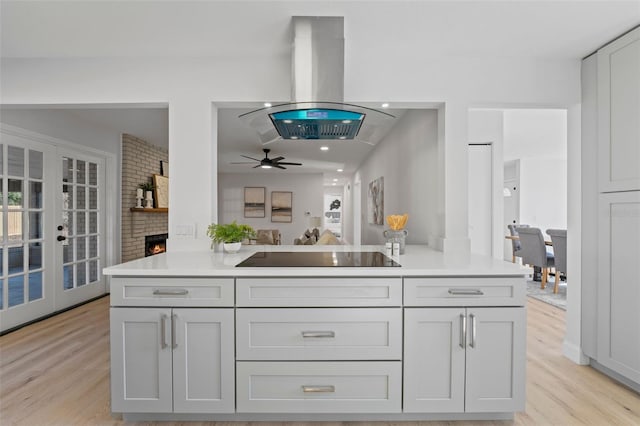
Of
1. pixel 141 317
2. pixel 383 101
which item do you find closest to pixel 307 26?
pixel 383 101

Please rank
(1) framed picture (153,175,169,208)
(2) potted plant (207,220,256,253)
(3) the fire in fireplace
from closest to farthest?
(2) potted plant (207,220,256,253), (3) the fire in fireplace, (1) framed picture (153,175,169,208)

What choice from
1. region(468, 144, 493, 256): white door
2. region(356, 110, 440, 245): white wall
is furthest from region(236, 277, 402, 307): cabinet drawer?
region(468, 144, 493, 256): white door

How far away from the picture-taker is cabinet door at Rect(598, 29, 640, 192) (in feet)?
6.97

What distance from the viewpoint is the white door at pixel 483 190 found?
4000 mm

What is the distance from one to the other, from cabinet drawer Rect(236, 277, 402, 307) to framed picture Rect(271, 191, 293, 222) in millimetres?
7963

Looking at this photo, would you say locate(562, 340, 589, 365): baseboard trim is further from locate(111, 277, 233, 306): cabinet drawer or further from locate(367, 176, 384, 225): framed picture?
locate(367, 176, 384, 225): framed picture

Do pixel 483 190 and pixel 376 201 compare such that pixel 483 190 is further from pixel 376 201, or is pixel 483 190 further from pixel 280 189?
pixel 280 189

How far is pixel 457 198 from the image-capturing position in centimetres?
258

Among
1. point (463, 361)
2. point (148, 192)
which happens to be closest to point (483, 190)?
point (463, 361)

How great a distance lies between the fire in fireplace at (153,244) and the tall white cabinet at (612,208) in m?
5.31

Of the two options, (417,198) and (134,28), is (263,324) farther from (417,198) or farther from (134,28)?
(417,198)

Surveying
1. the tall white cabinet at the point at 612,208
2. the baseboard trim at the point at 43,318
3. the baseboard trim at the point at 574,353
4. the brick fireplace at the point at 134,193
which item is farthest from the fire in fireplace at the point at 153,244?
the tall white cabinet at the point at 612,208

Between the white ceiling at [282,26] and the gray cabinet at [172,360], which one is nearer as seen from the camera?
the gray cabinet at [172,360]

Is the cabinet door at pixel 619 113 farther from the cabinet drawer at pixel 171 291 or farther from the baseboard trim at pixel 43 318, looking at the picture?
the baseboard trim at pixel 43 318
